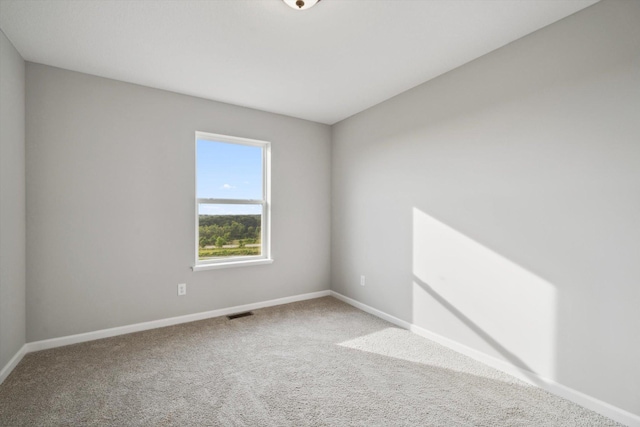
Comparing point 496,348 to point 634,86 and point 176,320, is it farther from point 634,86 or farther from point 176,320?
point 176,320

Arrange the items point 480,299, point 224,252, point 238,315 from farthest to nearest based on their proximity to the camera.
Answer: point 224,252
point 238,315
point 480,299

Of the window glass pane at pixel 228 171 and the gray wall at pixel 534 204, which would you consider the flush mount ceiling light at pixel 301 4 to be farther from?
the window glass pane at pixel 228 171

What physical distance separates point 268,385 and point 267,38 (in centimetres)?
257

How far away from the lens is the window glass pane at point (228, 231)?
3.34 metres

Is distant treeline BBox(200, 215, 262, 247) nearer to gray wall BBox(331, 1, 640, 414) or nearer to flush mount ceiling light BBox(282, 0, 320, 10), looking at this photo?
gray wall BBox(331, 1, 640, 414)

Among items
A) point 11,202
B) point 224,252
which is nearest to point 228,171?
point 224,252

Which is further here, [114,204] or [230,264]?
[230,264]

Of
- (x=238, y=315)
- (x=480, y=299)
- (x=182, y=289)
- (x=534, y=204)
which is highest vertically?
(x=534, y=204)

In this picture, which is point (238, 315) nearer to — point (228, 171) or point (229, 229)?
point (229, 229)

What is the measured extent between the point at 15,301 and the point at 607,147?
4.37 m

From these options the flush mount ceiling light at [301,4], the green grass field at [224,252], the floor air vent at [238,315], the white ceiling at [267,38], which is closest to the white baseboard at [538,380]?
the floor air vent at [238,315]

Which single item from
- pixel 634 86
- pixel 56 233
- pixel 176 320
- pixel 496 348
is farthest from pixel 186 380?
pixel 634 86

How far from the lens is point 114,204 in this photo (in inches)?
108

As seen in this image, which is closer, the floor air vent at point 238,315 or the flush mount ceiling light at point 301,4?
the flush mount ceiling light at point 301,4
